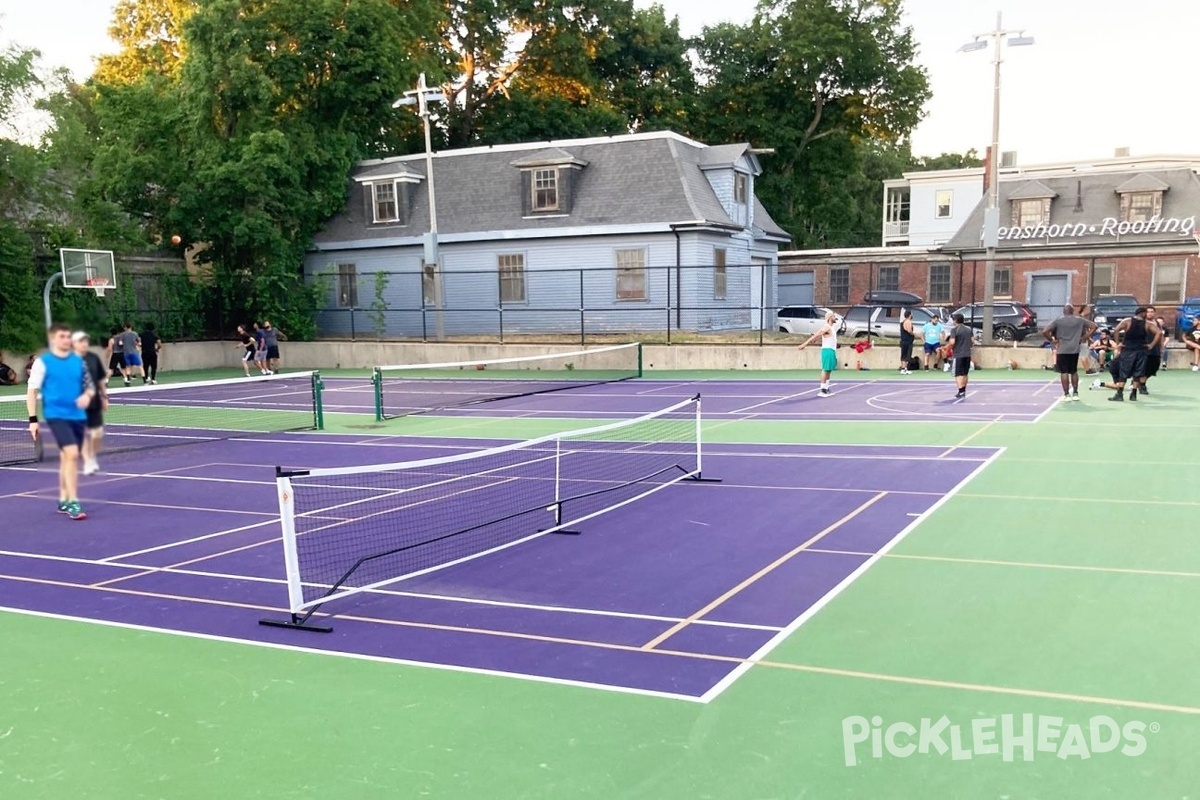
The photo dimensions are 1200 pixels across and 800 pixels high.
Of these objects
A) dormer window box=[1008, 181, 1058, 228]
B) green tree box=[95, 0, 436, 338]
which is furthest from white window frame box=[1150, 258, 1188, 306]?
green tree box=[95, 0, 436, 338]

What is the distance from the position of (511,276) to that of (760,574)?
3158cm

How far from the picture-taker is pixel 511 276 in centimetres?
4016

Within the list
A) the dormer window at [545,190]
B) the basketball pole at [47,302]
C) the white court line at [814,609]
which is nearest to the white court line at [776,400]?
the white court line at [814,609]

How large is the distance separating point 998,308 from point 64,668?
3703 cm

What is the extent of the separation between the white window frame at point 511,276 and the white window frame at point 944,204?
1258 inches

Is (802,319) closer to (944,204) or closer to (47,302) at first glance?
(944,204)

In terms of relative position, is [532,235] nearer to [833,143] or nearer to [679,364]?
[679,364]

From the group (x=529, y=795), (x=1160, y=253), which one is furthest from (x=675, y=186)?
(x=529, y=795)

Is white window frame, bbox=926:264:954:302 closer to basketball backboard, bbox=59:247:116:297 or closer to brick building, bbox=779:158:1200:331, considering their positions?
brick building, bbox=779:158:1200:331

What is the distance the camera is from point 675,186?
37531 millimetres

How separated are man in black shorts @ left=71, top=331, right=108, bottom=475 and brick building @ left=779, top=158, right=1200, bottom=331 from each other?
44.9 metres

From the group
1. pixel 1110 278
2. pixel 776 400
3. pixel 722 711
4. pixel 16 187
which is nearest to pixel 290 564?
pixel 722 711

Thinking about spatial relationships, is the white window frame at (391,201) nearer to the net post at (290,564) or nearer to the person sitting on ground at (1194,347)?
the person sitting on ground at (1194,347)

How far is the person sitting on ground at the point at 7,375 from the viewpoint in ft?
105
